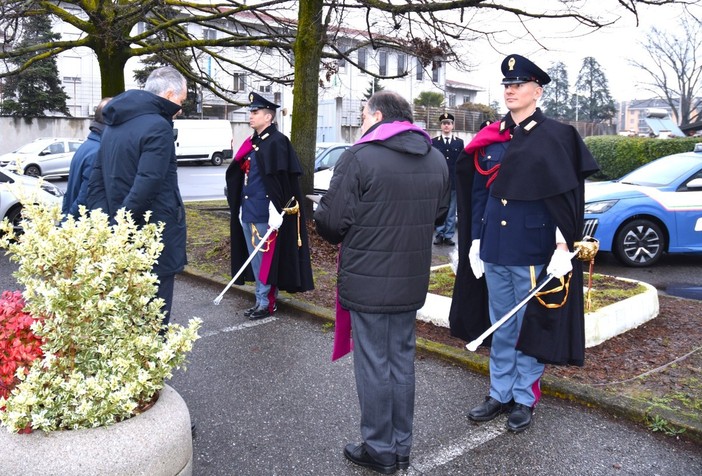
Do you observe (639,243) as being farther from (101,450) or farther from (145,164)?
(101,450)

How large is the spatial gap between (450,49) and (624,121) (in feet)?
389

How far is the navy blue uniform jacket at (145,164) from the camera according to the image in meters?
4.25

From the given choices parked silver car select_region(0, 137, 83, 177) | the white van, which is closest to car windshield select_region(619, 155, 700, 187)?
parked silver car select_region(0, 137, 83, 177)

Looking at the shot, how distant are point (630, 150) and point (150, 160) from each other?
22.7m

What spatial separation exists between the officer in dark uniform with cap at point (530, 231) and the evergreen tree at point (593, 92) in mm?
69205

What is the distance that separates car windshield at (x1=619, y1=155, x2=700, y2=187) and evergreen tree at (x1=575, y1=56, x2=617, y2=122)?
6197cm

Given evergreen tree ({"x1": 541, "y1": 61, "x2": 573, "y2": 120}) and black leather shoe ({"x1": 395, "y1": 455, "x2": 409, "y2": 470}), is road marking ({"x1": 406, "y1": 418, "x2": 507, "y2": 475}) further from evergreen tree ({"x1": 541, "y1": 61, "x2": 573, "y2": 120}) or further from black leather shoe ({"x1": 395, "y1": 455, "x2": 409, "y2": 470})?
evergreen tree ({"x1": 541, "y1": 61, "x2": 573, "y2": 120})

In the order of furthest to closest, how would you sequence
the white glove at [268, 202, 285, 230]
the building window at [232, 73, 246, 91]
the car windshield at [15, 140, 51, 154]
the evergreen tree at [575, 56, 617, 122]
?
the evergreen tree at [575, 56, 617, 122] → the car windshield at [15, 140, 51, 154] → the building window at [232, 73, 246, 91] → the white glove at [268, 202, 285, 230]

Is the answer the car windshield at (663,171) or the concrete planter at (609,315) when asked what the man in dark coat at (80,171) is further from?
the car windshield at (663,171)

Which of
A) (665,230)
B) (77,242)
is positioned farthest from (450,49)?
(77,242)

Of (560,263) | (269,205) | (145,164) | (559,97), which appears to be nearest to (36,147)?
(269,205)

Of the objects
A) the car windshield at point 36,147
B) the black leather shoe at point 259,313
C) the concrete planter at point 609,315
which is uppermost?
the car windshield at point 36,147

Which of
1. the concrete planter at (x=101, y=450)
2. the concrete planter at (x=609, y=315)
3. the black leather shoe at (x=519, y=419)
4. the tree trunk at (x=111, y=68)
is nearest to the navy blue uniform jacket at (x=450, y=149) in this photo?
the concrete planter at (x=609, y=315)

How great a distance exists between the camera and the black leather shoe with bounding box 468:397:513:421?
446 cm
